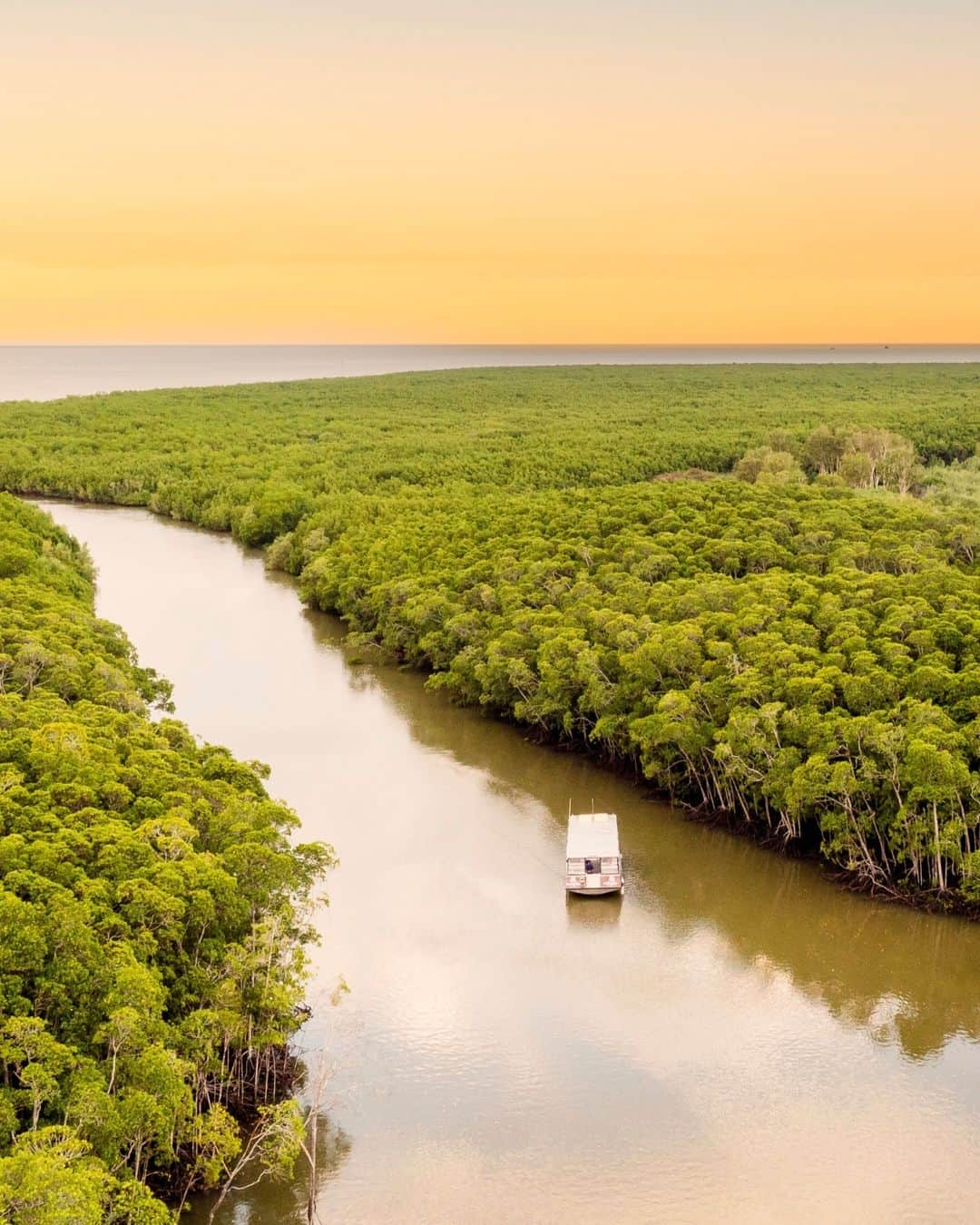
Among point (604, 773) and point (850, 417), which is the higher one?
point (850, 417)

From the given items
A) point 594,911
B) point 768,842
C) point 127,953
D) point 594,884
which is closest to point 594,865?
point 594,884

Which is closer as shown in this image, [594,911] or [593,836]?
[594,911]

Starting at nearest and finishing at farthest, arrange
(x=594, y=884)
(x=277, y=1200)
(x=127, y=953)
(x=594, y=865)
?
1. (x=127, y=953)
2. (x=277, y=1200)
3. (x=594, y=884)
4. (x=594, y=865)

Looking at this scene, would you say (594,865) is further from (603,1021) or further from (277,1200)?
(277,1200)

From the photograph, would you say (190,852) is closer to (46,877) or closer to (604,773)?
(46,877)

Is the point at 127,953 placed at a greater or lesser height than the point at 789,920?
greater

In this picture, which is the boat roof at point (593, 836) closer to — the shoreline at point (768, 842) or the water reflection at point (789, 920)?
the water reflection at point (789, 920)

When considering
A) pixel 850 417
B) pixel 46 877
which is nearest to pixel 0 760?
pixel 46 877
